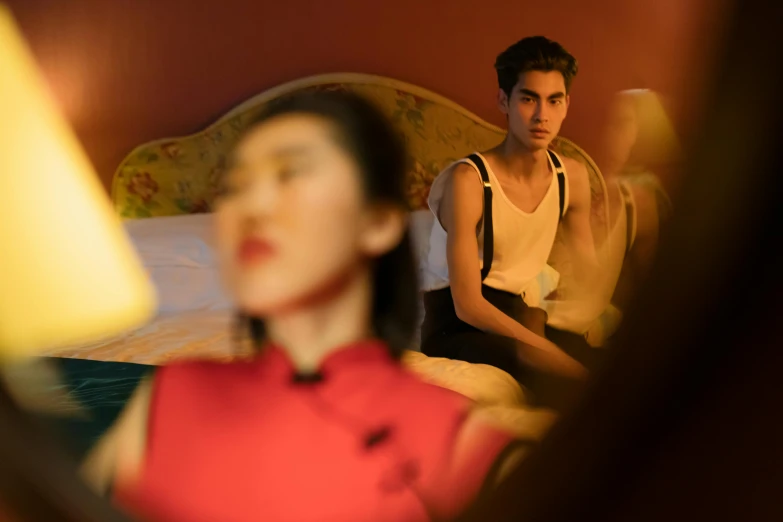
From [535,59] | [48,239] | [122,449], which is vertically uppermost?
[535,59]

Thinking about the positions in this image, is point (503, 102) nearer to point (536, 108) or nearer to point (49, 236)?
point (536, 108)

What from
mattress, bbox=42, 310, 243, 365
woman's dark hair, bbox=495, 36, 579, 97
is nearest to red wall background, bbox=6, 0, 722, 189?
woman's dark hair, bbox=495, 36, 579, 97

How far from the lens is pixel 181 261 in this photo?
34 cm

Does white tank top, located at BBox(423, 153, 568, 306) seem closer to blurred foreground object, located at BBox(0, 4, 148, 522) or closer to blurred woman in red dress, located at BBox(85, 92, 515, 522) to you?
blurred woman in red dress, located at BBox(85, 92, 515, 522)

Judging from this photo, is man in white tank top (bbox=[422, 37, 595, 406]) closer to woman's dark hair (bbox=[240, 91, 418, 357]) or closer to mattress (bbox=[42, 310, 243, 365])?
woman's dark hair (bbox=[240, 91, 418, 357])

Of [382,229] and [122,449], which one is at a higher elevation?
[382,229]

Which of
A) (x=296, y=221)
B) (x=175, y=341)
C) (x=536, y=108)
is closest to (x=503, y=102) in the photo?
(x=536, y=108)

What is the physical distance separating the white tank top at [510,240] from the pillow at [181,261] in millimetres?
137

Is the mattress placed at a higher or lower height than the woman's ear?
lower

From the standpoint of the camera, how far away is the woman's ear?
32 centimetres

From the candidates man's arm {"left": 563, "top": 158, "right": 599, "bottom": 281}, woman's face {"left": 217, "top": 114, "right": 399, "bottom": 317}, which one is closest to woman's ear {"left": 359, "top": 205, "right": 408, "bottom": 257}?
woman's face {"left": 217, "top": 114, "right": 399, "bottom": 317}

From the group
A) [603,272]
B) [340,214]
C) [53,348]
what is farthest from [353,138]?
[53,348]

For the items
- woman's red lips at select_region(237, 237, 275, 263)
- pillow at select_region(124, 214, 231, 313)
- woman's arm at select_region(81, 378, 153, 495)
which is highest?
woman's red lips at select_region(237, 237, 275, 263)

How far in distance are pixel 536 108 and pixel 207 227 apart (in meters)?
0.23
